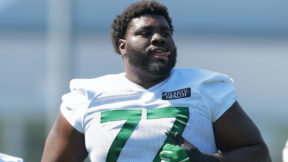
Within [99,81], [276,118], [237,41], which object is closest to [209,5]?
[237,41]

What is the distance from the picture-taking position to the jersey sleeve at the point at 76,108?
4.38 metres

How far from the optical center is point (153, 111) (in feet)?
14.0

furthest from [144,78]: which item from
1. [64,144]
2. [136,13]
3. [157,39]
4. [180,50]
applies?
[180,50]

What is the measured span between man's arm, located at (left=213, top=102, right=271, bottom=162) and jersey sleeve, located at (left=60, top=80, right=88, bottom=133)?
75cm

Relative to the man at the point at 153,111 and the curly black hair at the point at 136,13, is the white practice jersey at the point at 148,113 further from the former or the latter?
the curly black hair at the point at 136,13

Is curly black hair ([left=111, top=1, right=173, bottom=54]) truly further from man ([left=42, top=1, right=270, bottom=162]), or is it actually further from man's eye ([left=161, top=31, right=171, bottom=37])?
man's eye ([left=161, top=31, right=171, bottom=37])

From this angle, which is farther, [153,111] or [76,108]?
[76,108]

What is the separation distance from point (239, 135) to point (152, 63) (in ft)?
2.03

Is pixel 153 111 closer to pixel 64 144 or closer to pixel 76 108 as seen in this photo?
pixel 76 108

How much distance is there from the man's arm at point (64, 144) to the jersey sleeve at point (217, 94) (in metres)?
0.77

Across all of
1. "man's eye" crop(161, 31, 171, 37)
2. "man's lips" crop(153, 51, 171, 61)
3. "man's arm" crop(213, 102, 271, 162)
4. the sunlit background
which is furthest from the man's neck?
the sunlit background

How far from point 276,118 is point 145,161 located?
44.8ft

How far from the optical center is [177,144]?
4012 mm

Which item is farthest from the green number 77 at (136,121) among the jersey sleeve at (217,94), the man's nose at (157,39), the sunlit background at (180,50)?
the sunlit background at (180,50)
